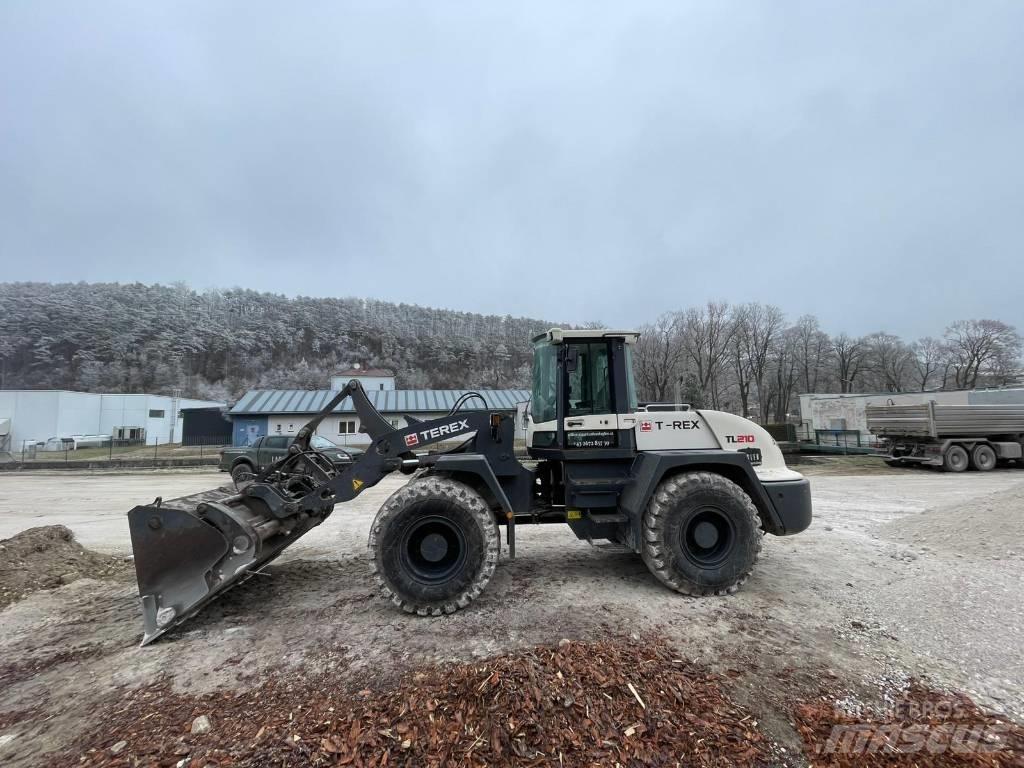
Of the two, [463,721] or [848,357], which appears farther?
[848,357]

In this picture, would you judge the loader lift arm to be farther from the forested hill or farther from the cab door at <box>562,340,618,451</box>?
the forested hill

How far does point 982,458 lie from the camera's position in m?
16.5

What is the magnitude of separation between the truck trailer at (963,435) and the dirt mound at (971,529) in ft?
33.3

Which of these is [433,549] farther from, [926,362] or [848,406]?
[926,362]

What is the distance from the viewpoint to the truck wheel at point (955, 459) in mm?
16375

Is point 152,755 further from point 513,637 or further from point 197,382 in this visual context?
point 197,382

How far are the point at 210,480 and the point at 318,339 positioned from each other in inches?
3137

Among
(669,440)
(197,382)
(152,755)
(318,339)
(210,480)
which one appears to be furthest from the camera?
(318,339)

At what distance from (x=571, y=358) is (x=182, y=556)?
12.7 ft

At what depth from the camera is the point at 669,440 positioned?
16.3 feet

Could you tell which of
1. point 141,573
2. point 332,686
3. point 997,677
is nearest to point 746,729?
point 997,677

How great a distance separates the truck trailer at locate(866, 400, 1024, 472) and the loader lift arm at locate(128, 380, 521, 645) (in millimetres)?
18843

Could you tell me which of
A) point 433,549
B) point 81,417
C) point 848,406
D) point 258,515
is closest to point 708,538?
point 433,549

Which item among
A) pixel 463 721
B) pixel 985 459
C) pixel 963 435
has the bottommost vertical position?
pixel 985 459
